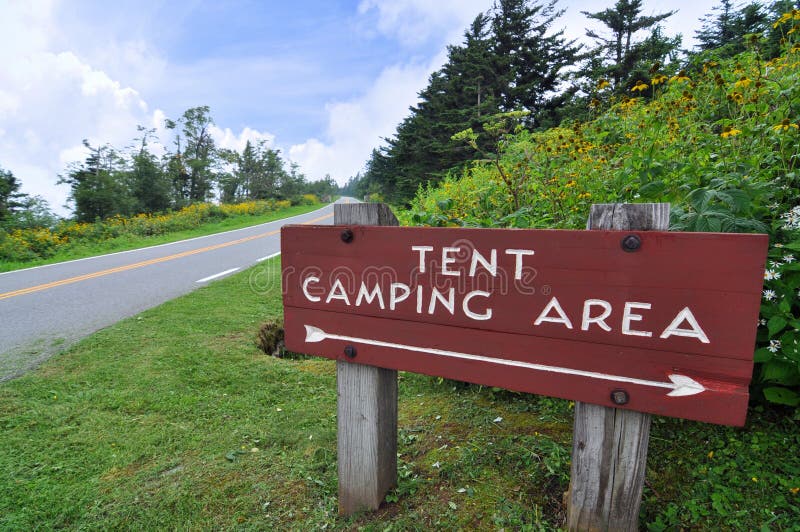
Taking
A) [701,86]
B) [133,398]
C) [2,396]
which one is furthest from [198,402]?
[701,86]

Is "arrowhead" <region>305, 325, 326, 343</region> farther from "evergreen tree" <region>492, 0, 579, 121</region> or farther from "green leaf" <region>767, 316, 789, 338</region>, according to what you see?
"evergreen tree" <region>492, 0, 579, 121</region>

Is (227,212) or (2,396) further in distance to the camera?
(227,212)

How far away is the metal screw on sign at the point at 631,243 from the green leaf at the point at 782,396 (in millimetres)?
1104

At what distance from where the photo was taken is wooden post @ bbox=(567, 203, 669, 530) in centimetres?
123

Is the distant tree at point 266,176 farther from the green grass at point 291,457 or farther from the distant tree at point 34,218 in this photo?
the green grass at point 291,457

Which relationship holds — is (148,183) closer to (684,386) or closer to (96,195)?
(96,195)

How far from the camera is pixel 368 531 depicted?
5.42 feet

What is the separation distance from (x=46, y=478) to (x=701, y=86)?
5088 millimetres

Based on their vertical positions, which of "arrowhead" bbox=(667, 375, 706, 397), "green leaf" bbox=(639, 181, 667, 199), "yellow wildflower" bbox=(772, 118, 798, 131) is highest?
"yellow wildflower" bbox=(772, 118, 798, 131)

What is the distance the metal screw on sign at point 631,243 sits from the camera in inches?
44.1

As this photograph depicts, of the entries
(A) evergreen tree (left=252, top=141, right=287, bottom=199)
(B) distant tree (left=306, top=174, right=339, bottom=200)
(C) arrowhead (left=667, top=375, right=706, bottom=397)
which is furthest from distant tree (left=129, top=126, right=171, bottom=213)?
(B) distant tree (left=306, top=174, right=339, bottom=200)

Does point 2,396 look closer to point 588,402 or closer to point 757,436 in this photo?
point 588,402

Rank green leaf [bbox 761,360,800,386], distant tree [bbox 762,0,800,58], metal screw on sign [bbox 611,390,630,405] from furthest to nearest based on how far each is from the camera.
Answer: distant tree [bbox 762,0,800,58] < green leaf [bbox 761,360,800,386] < metal screw on sign [bbox 611,390,630,405]

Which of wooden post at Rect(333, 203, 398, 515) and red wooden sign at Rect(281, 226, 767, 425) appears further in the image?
wooden post at Rect(333, 203, 398, 515)
